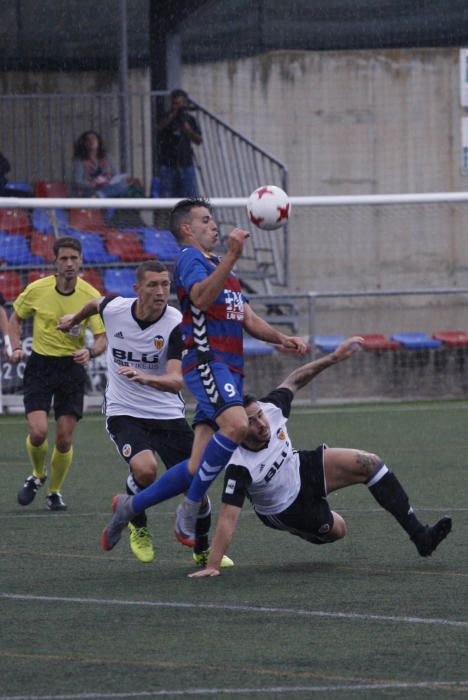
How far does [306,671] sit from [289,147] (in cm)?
1841

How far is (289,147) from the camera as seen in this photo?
905 inches

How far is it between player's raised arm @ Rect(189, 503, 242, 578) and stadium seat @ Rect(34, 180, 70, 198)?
14.6 m

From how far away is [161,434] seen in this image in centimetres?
830

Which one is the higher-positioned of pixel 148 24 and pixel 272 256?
pixel 148 24

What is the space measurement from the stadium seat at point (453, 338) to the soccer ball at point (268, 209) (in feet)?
39.3

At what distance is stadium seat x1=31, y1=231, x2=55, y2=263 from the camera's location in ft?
62.0

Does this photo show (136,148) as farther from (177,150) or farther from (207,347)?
(207,347)

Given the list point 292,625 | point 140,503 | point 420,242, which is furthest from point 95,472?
point 420,242

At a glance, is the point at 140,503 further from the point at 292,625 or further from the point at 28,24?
the point at 28,24

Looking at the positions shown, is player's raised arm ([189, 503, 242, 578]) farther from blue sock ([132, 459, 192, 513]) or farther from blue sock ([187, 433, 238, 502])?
blue sock ([132, 459, 192, 513])

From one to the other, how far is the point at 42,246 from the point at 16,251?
40 cm

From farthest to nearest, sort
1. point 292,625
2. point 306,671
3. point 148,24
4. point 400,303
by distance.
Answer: point 148,24 < point 400,303 < point 292,625 < point 306,671

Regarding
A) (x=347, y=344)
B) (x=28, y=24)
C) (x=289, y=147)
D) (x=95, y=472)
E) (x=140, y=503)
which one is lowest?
(x=95, y=472)

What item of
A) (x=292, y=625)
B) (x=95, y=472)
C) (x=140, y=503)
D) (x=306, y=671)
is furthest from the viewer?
(x=95, y=472)
